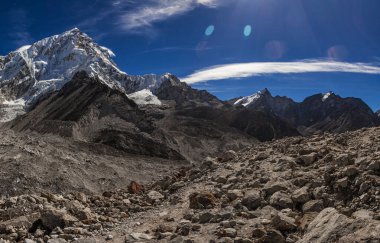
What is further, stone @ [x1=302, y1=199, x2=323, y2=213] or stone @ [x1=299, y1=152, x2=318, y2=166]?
stone @ [x1=299, y1=152, x2=318, y2=166]

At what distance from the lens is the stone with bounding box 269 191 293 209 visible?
12652 mm

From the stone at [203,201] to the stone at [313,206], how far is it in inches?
133

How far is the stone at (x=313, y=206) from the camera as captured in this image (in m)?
11.7

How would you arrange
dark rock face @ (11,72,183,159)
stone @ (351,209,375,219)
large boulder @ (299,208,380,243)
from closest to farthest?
1. large boulder @ (299,208,380,243)
2. stone @ (351,209,375,219)
3. dark rock face @ (11,72,183,159)

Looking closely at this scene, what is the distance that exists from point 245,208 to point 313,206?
2.07m

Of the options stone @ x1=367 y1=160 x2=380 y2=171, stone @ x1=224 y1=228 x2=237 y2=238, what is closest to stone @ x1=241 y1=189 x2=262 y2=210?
stone @ x1=224 y1=228 x2=237 y2=238

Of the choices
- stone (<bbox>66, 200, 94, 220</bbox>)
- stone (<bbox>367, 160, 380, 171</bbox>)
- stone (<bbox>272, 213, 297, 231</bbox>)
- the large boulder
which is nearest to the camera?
the large boulder

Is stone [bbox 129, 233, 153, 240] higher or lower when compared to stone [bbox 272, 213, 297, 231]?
lower

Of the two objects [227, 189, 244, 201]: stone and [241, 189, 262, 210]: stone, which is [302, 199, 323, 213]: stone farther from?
[227, 189, 244, 201]: stone

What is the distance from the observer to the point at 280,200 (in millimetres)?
12773

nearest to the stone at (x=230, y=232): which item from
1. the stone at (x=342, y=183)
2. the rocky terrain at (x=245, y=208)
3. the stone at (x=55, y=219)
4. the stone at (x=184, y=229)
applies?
the rocky terrain at (x=245, y=208)

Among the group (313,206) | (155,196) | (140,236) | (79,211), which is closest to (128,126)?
(155,196)

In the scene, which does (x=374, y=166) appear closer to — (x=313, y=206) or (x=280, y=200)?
(x=313, y=206)

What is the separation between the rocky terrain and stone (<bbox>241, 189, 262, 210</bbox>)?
0.03 metres
